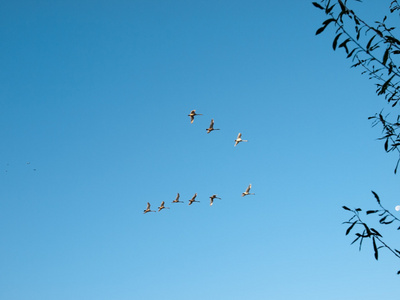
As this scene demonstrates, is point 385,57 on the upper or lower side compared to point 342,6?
lower

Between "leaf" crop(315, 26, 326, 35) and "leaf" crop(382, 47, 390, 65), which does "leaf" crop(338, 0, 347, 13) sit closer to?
"leaf" crop(315, 26, 326, 35)

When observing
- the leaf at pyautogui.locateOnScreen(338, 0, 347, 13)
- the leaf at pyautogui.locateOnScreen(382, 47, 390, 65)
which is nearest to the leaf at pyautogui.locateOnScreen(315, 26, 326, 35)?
the leaf at pyautogui.locateOnScreen(338, 0, 347, 13)

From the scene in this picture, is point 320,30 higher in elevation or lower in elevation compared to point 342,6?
lower

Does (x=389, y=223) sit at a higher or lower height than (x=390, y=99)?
lower

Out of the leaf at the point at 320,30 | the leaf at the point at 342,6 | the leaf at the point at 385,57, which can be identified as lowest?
the leaf at the point at 385,57

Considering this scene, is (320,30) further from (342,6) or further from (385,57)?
(385,57)

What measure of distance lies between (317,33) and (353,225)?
2101 millimetres

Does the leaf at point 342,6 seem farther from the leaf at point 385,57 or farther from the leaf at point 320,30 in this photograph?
the leaf at point 385,57

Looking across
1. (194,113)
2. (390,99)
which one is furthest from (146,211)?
(390,99)

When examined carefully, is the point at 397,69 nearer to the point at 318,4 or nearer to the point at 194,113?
the point at 318,4

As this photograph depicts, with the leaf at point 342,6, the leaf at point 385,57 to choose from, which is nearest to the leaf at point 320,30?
the leaf at point 342,6

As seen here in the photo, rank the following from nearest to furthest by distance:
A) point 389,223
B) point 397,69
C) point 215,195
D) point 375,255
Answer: point 375,255
point 389,223
point 397,69
point 215,195

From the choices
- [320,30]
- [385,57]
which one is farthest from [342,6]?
[385,57]

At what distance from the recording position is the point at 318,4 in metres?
4.37
